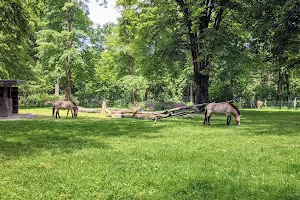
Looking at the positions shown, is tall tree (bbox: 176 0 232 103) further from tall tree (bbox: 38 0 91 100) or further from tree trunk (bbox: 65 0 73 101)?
tree trunk (bbox: 65 0 73 101)

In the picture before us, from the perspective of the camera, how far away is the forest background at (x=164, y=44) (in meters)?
17.8

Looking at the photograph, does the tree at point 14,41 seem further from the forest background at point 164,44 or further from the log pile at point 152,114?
the log pile at point 152,114

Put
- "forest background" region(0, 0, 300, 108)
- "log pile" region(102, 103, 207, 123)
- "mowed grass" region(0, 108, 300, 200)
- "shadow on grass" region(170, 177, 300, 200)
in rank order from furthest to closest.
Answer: "log pile" region(102, 103, 207, 123)
"forest background" region(0, 0, 300, 108)
"mowed grass" region(0, 108, 300, 200)
"shadow on grass" region(170, 177, 300, 200)

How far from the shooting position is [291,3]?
15172 mm

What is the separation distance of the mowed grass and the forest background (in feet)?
24.8

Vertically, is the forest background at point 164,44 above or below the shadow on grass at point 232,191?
above

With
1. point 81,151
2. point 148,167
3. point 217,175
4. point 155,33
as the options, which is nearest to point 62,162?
point 81,151

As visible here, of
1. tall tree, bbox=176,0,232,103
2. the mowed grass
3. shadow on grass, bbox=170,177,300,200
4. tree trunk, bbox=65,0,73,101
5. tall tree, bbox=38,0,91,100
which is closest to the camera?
shadow on grass, bbox=170,177,300,200

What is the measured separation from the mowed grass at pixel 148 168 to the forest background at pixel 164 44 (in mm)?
7560

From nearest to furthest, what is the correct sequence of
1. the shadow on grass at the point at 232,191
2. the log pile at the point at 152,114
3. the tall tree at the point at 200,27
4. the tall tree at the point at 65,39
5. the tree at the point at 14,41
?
the shadow on grass at the point at 232,191, the tree at the point at 14,41, the log pile at the point at 152,114, the tall tree at the point at 200,27, the tall tree at the point at 65,39

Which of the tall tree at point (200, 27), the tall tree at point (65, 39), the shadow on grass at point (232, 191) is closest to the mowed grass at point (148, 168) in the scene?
the shadow on grass at point (232, 191)

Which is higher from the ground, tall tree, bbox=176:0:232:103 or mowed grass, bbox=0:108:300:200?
tall tree, bbox=176:0:232:103

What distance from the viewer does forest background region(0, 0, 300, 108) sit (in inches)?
700

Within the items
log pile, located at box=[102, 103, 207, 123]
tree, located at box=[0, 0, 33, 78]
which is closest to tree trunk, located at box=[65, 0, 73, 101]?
tree, located at box=[0, 0, 33, 78]
